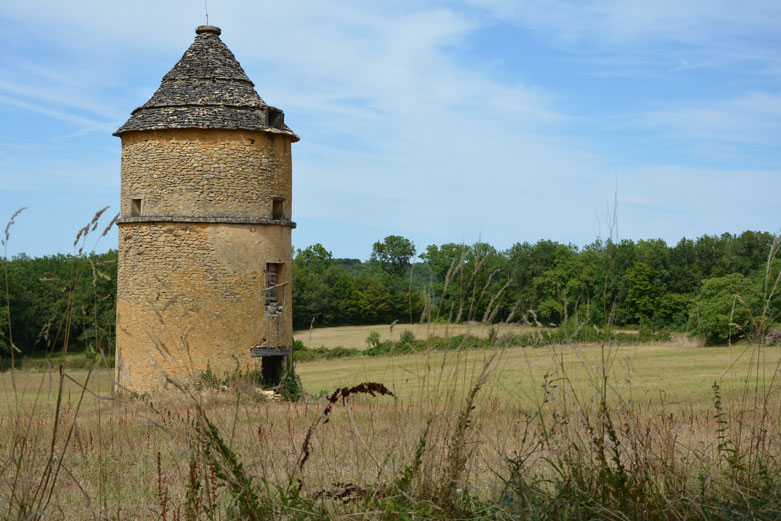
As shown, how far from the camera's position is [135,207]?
15.1 metres

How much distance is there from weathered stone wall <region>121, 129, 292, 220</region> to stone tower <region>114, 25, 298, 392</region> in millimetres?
21

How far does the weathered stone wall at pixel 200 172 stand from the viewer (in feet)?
47.9

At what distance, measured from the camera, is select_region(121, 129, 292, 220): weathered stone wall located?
1460 centimetres

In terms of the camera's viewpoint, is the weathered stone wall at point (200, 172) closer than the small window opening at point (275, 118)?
Yes

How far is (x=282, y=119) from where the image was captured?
626 inches

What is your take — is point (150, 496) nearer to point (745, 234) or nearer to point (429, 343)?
point (429, 343)

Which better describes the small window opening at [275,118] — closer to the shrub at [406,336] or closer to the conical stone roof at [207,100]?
the conical stone roof at [207,100]

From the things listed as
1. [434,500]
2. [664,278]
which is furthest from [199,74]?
[664,278]

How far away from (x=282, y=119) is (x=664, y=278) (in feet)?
152

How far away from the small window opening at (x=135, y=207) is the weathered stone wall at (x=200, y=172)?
0.25 feet

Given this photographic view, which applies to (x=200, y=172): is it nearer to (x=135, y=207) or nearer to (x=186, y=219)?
(x=186, y=219)

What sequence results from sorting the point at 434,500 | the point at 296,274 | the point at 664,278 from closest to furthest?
the point at 434,500 → the point at 664,278 → the point at 296,274

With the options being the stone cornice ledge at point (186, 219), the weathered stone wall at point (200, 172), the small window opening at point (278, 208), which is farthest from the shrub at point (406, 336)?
the small window opening at point (278, 208)

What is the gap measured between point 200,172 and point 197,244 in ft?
4.85
